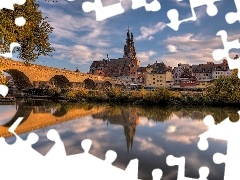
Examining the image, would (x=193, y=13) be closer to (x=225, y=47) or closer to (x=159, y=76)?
(x=225, y=47)

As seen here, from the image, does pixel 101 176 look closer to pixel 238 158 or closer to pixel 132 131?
pixel 238 158

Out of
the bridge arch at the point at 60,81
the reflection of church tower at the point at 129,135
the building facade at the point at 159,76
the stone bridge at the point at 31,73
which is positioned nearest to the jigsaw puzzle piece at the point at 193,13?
the reflection of church tower at the point at 129,135

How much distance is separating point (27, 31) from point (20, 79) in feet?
142

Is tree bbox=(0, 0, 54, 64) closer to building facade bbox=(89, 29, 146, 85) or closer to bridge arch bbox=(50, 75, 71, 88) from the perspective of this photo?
bridge arch bbox=(50, 75, 71, 88)

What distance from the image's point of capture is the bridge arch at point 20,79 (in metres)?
49.0

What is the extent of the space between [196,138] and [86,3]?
831cm

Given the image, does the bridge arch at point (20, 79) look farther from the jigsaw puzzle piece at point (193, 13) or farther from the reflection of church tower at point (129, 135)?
the jigsaw puzzle piece at point (193, 13)

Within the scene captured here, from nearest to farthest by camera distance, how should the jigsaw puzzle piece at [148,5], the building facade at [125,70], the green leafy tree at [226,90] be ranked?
the jigsaw puzzle piece at [148,5]
the green leafy tree at [226,90]
the building facade at [125,70]

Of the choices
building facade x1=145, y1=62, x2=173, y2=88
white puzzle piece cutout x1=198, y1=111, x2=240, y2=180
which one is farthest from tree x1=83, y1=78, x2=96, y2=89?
white puzzle piece cutout x1=198, y1=111, x2=240, y2=180

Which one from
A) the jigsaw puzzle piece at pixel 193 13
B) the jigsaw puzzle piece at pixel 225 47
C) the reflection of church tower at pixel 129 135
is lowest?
the reflection of church tower at pixel 129 135

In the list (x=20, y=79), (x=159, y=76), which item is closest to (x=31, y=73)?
(x=20, y=79)

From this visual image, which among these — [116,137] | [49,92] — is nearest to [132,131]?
[116,137]

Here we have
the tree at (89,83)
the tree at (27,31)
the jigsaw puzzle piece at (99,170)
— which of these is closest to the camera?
the jigsaw puzzle piece at (99,170)

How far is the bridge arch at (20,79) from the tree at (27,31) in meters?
34.9
